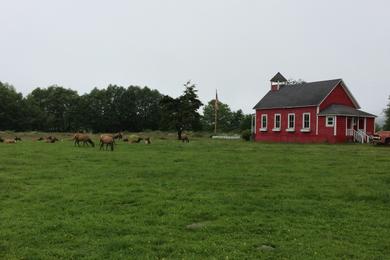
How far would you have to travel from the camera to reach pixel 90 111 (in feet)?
325

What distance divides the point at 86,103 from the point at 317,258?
95.5 meters

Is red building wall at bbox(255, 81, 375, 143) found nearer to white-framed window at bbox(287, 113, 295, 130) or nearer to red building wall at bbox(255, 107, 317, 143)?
red building wall at bbox(255, 107, 317, 143)

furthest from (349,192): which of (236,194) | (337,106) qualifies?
(337,106)

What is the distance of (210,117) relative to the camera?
111 meters

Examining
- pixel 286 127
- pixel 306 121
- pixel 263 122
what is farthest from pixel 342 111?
pixel 263 122

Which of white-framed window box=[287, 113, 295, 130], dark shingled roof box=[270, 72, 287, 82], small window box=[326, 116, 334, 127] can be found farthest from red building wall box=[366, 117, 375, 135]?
dark shingled roof box=[270, 72, 287, 82]

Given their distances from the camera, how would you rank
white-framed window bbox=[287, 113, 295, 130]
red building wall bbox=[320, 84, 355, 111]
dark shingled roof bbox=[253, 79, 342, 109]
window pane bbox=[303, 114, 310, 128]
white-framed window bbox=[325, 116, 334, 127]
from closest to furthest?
white-framed window bbox=[325, 116, 334, 127]
red building wall bbox=[320, 84, 355, 111]
dark shingled roof bbox=[253, 79, 342, 109]
window pane bbox=[303, 114, 310, 128]
white-framed window bbox=[287, 113, 295, 130]

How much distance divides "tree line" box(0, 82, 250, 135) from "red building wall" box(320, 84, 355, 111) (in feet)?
153

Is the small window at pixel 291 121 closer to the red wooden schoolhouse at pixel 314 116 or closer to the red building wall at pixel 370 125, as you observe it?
the red wooden schoolhouse at pixel 314 116

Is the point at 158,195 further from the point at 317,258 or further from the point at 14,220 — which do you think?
the point at 317,258

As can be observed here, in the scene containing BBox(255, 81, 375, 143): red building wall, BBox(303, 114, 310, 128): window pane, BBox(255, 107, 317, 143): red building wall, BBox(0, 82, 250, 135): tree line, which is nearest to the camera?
BBox(255, 81, 375, 143): red building wall

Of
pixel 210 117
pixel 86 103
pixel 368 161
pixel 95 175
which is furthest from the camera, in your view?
pixel 210 117

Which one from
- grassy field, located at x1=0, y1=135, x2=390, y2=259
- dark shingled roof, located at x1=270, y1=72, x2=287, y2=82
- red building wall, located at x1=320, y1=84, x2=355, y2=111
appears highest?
dark shingled roof, located at x1=270, y1=72, x2=287, y2=82

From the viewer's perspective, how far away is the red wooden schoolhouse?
42406 millimetres
